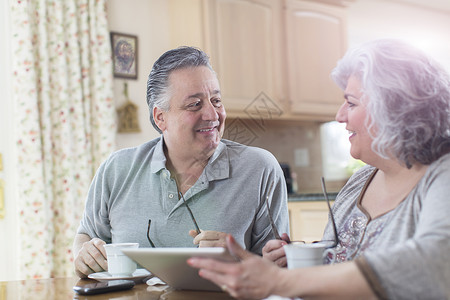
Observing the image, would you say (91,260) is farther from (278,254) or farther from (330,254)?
(330,254)

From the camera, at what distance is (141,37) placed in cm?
363

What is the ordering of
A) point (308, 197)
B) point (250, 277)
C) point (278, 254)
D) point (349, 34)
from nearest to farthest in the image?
point (250, 277) < point (278, 254) < point (308, 197) < point (349, 34)

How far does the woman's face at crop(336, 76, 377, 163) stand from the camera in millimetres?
1144

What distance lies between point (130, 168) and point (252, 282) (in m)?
1.03

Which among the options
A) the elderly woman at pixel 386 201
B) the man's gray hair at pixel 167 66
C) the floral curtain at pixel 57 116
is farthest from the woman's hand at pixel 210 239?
the floral curtain at pixel 57 116

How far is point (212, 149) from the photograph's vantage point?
1.76 metres

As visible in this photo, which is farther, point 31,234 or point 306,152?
point 306,152

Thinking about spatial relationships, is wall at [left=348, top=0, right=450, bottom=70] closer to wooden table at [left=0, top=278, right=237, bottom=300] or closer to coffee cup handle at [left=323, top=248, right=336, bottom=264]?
coffee cup handle at [left=323, top=248, right=336, bottom=264]

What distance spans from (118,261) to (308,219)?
6.55ft

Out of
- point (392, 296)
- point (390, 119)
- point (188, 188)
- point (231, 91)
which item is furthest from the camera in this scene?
point (231, 91)

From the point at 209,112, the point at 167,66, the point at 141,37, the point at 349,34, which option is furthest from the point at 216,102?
the point at 349,34

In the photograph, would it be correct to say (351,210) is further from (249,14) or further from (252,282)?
(249,14)

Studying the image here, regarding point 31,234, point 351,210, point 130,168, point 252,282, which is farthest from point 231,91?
point 252,282

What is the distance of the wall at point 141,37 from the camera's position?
352 cm
